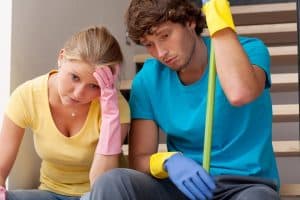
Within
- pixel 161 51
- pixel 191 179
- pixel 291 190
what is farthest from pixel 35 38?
pixel 291 190

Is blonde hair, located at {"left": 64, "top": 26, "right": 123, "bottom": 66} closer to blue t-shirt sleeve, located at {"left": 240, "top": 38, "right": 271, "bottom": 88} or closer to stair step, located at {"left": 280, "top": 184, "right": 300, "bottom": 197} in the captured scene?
blue t-shirt sleeve, located at {"left": 240, "top": 38, "right": 271, "bottom": 88}

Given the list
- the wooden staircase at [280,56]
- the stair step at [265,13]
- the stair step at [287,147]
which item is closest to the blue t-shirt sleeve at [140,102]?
the wooden staircase at [280,56]

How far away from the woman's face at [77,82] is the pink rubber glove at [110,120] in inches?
1.2

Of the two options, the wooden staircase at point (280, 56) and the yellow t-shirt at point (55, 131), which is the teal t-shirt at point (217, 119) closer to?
the yellow t-shirt at point (55, 131)

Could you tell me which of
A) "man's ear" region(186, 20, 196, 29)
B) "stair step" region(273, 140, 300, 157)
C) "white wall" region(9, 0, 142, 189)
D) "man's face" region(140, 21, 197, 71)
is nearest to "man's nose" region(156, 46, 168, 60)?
"man's face" region(140, 21, 197, 71)

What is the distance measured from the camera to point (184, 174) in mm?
1224

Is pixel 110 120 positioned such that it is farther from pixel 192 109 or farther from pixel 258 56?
pixel 258 56

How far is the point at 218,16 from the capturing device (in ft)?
3.83

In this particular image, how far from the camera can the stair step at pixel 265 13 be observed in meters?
2.65

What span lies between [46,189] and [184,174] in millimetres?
488

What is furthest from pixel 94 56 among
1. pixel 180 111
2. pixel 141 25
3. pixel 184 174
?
pixel 184 174

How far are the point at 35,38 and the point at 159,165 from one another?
0.72m

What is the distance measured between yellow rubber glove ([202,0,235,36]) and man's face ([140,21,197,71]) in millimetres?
155

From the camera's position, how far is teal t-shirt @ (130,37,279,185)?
136cm
